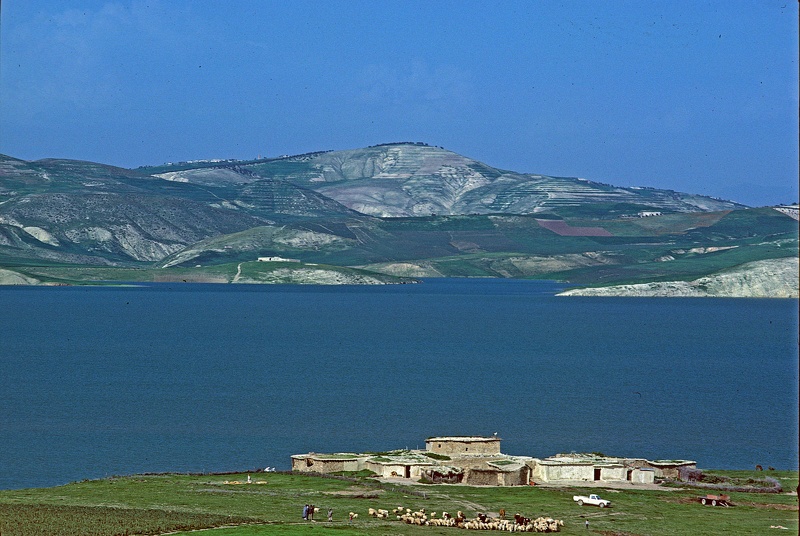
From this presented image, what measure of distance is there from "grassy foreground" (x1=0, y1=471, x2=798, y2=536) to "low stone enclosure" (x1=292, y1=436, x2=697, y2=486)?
262cm

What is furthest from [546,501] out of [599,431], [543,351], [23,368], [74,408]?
[543,351]

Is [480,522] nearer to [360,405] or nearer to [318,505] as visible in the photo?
[318,505]

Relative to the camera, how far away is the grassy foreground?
6019cm

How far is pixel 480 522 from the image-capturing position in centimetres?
6322

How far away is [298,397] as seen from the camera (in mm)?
137125

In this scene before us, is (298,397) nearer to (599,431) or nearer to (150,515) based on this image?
(599,431)

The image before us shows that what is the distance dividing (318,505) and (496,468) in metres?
16.4

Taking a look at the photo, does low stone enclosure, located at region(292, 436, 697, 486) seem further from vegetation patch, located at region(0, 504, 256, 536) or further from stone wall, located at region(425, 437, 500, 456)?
vegetation patch, located at region(0, 504, 256, 536)

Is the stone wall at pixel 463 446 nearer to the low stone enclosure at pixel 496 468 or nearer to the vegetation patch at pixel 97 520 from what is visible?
the low stone enclosure at pixel 496 468

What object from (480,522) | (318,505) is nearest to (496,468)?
(318,505)

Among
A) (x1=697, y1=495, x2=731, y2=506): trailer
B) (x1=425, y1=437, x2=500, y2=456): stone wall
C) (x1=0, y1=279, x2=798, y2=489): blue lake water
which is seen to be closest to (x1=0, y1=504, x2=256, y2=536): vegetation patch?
(x1=0, y1=279, x2=798, y2=489): blue lake water

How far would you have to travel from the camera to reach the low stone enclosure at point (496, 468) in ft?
270

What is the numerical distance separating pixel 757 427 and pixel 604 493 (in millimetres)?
46856

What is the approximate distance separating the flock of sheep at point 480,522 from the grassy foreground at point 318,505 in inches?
30.9
